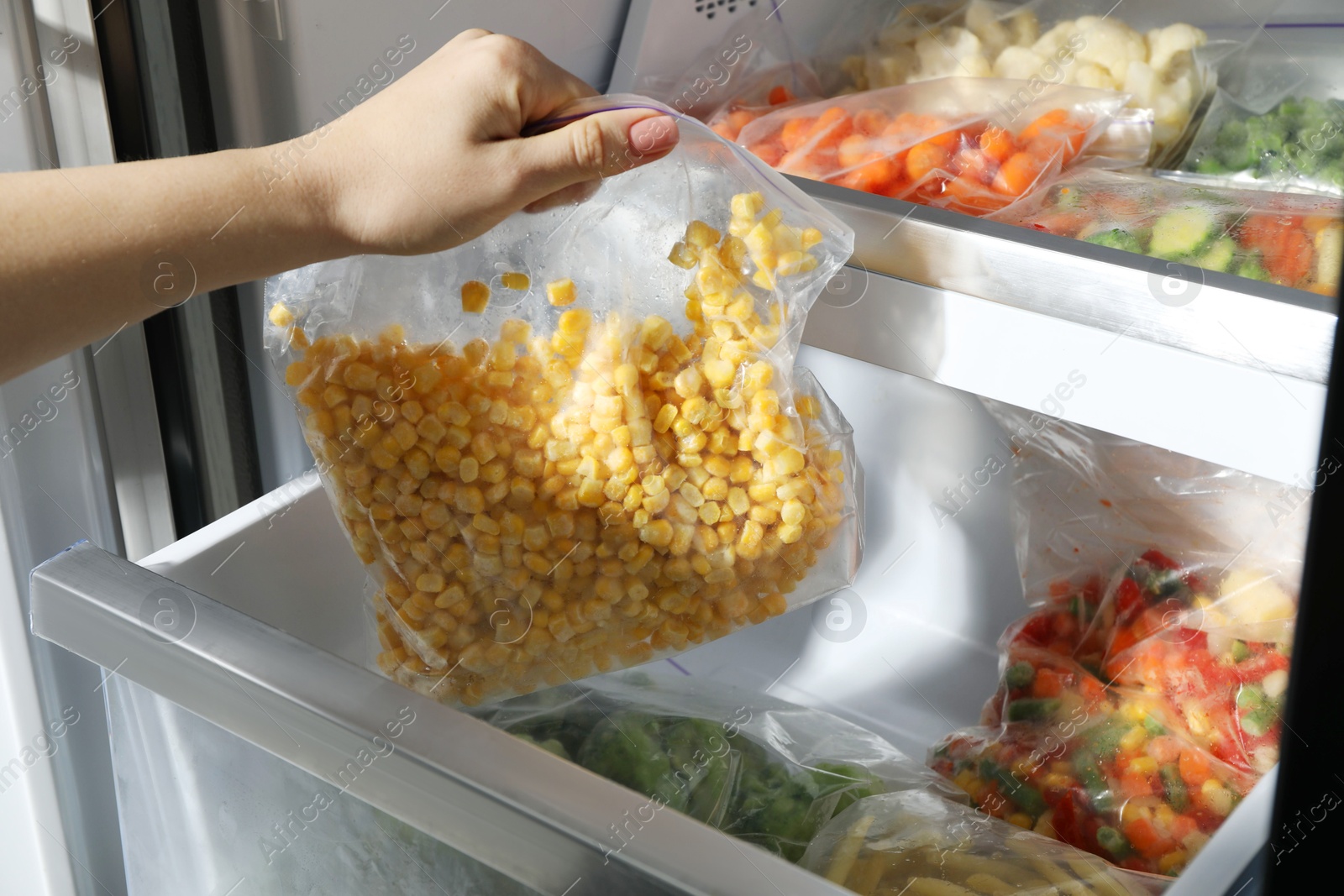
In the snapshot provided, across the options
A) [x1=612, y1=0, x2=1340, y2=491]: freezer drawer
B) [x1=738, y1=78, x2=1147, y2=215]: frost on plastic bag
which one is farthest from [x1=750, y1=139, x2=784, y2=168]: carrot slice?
[x1=612, y1=0, x2=1340, y2=491]: freezer drawer

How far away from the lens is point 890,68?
989 mm

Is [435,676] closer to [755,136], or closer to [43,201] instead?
[43,201]

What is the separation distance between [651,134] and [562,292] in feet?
0.38

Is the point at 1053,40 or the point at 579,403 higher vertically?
the point at 1053,40

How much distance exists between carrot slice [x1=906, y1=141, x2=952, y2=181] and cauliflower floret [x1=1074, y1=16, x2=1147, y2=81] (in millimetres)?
235

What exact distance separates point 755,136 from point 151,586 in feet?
1.91

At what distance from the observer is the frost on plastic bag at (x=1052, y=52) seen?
881 millimetres

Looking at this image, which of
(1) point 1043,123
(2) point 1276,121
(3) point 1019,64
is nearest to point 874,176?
(1) point 1043,123

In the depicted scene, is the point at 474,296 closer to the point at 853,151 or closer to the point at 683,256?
the point at 683,256

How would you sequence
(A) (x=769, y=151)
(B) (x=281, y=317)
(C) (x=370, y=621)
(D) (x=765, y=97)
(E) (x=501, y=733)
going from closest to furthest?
(E) (x=501, y=733)
(B) (x=281, y=317)
(C) (x=370, y=621)
(A) (x=769, y=151)
(D) (x=765, y=97)

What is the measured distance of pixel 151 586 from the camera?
60 centimetres

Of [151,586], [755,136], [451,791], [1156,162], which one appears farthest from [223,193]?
[1156,162]

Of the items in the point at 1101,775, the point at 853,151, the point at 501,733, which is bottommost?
the point at 1101,775

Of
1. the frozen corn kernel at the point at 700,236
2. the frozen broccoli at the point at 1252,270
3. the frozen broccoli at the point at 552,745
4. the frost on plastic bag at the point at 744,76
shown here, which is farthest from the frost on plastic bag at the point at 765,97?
the frozen broccoli at the point at 552,745
